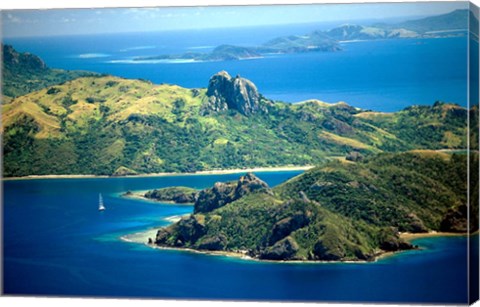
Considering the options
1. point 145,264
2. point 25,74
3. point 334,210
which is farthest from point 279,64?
point 25,74

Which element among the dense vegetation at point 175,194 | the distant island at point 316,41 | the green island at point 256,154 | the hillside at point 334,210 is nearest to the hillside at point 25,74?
the green island at point 256,154

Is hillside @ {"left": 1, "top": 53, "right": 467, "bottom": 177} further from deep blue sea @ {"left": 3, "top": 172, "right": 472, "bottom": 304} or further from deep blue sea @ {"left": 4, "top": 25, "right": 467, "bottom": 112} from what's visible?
deep blue sea @ {"left": 3, "top": 172, "right": 472, "bottom": 304}

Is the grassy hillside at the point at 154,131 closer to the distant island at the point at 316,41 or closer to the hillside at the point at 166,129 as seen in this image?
the hillside at the point at 166,129

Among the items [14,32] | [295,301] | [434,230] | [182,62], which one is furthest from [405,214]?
[14,32]

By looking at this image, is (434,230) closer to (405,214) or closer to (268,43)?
(405,214)

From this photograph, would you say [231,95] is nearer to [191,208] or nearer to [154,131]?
[154,131]

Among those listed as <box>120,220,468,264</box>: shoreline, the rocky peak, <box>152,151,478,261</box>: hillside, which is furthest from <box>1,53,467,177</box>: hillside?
<box>120,220,468,264</box>: shoreline
